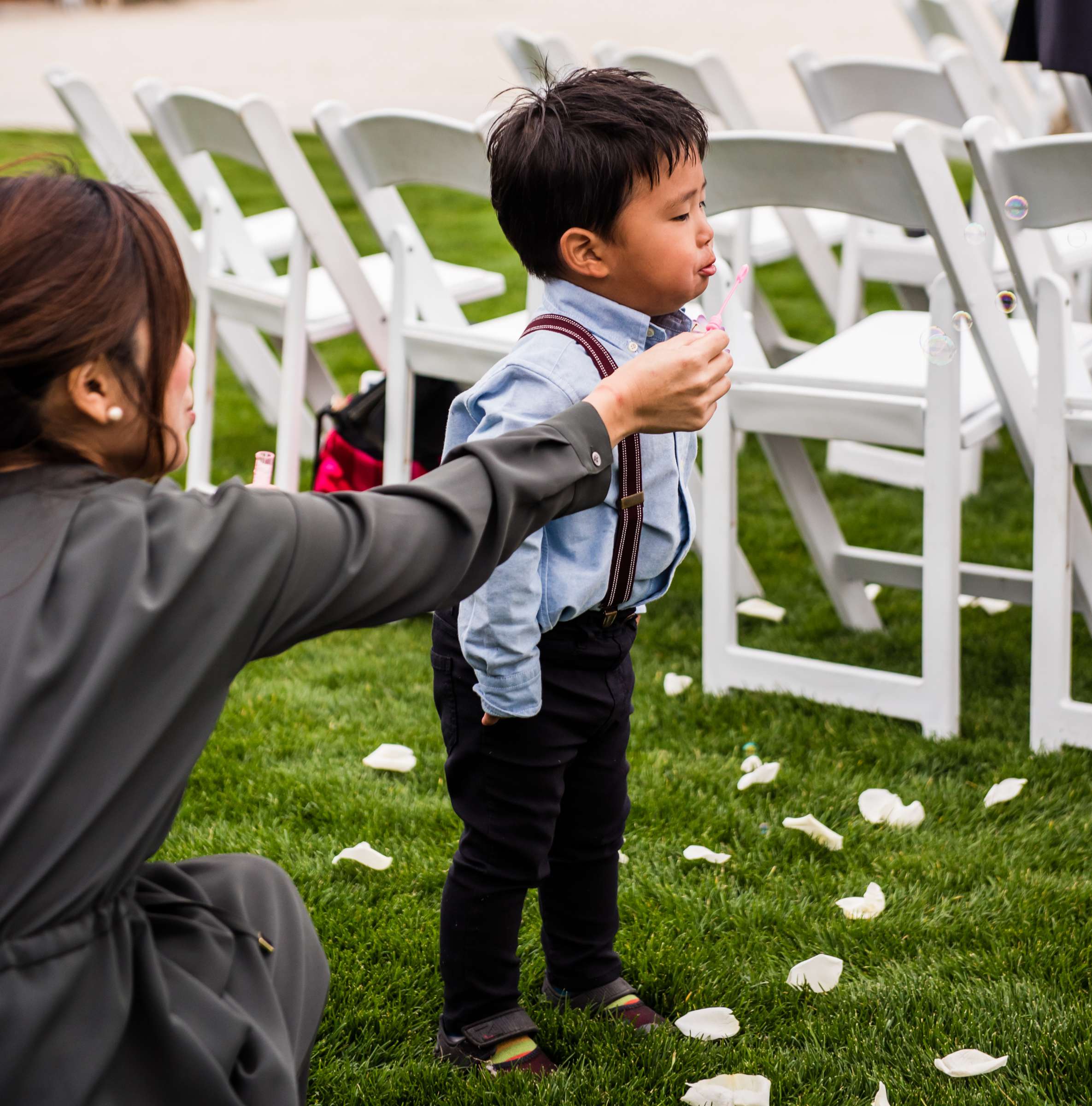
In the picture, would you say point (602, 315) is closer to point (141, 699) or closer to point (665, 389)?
point (665, 389)

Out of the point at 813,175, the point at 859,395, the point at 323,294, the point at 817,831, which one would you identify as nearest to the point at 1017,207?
the point at 813,175

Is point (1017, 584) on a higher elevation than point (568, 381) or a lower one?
lower

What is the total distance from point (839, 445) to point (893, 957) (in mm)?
2747

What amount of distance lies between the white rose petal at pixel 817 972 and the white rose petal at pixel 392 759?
980mm

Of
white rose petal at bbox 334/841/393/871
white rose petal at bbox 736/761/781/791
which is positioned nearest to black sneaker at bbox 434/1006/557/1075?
white rose petal at bbox 334/841/393/871

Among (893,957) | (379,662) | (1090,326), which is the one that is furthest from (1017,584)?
(379,662)

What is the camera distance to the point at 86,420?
4.09ft

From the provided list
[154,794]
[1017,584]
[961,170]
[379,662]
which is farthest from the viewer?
[961,170]

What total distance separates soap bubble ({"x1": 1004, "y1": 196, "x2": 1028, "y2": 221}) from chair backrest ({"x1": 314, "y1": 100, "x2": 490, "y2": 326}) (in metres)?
1.13

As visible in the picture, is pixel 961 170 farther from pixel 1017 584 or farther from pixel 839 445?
pixel 1017 584

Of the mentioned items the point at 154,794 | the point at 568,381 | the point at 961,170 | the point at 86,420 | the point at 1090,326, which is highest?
the point at 86,420

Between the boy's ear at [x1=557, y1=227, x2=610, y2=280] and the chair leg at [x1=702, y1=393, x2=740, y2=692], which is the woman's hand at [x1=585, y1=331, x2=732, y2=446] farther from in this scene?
the chair leg at [x1=702, y1=393, x2=740, y2=692]

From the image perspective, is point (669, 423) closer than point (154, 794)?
No

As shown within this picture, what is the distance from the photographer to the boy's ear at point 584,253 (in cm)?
184
